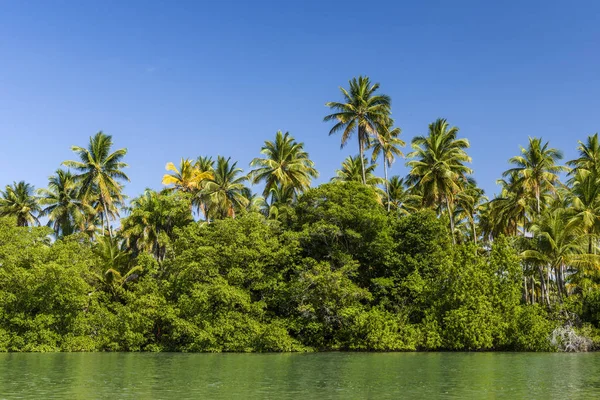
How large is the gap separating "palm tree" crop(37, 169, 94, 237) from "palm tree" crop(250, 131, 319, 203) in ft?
63.0

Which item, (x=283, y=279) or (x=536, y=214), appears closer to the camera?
(x=283, y=279)

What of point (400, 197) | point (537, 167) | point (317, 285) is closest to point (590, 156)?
point (537, 167)

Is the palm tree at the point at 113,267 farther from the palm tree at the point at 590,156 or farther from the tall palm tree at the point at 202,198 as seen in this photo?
the palm tree at the point at 590,156

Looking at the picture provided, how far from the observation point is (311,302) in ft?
135

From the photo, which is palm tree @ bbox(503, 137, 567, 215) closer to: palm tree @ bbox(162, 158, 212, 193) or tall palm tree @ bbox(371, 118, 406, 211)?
tall palm tree @ bbox(371, 118, 406, 211)

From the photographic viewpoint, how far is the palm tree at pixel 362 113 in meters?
52.0

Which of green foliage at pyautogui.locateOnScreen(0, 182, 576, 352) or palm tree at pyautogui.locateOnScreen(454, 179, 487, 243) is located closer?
green foliage at pyautogui.locateOnScreen(0, 182, 576, 352)

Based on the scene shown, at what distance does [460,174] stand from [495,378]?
3433 cm

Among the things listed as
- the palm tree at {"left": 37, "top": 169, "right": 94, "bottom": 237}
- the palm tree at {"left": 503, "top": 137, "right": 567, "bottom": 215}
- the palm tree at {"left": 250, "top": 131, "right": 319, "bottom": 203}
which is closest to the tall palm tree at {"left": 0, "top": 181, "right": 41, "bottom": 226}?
the palm tree at {"left": 37, "top": 169, "right": 94, "bottom": 237}

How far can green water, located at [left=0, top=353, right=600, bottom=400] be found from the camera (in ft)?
56.3

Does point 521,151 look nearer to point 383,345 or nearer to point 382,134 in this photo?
point 382,134

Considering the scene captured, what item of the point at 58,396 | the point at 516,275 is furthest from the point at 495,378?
the point at 516,275

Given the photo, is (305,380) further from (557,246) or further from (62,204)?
(62,204)

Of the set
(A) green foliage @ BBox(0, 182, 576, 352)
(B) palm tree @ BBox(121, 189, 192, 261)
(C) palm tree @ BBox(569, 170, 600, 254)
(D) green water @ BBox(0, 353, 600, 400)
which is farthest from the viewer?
(B) palm tree @ BBox(121, 189, 192, 261)
